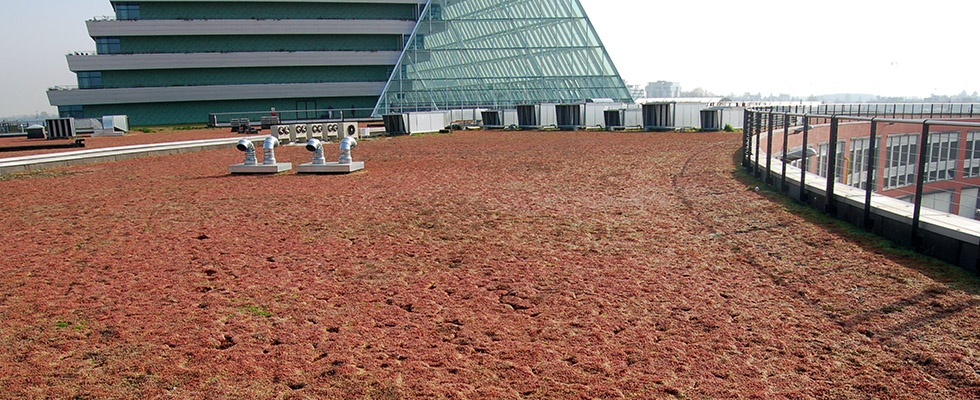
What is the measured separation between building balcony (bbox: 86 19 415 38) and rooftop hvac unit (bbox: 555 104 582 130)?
37.4 meters

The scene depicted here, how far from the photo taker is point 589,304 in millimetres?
5637

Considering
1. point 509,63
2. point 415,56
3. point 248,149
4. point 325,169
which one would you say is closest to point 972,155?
point 325,169

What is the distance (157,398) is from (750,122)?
14144 millimetres

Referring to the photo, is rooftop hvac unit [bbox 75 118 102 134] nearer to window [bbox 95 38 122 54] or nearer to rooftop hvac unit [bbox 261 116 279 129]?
rooftop hvac unit [bbox 261 116 279 129]

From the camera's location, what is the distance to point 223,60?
2675 inches

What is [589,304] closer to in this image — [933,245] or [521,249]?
[521,249]

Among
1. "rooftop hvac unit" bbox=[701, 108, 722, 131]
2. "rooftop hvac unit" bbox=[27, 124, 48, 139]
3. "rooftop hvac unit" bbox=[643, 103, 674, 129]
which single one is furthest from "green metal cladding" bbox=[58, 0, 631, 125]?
"rooftop hvac unit" bbox=[27, 124, 48, 139]

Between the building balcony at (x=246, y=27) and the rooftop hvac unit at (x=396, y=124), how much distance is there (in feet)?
126

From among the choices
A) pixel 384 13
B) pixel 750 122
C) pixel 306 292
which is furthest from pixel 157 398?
pixel 384 13

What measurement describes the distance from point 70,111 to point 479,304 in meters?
74.8

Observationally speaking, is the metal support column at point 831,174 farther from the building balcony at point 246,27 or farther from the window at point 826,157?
the building balcony at point 246,27

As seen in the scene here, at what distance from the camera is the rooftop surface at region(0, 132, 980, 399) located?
423 centimetres

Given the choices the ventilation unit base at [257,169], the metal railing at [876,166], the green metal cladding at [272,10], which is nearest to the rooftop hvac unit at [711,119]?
the metal railing at [876,166]

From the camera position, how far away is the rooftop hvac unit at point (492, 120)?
133 feet
